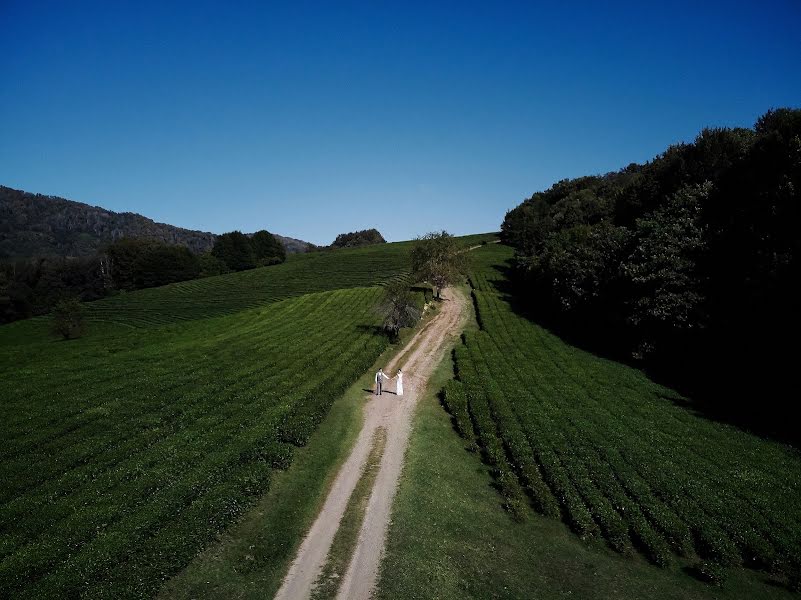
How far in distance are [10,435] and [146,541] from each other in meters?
13.1

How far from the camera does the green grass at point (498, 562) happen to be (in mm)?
15859

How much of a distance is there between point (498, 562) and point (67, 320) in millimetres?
69897

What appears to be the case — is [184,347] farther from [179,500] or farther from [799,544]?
[799,544]

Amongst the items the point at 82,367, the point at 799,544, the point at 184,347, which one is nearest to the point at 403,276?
the point at 184,347

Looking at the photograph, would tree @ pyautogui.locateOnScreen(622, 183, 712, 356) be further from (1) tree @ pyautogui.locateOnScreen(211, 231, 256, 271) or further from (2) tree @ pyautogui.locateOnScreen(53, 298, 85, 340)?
(1) tree @ pyautogui.locateOnScreen(211, 231, 256, 271)

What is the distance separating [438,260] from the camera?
66875 millimetres

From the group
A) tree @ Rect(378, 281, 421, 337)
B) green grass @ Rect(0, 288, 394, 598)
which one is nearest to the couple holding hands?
green grass @ Rect(0, 288, 394, 598)

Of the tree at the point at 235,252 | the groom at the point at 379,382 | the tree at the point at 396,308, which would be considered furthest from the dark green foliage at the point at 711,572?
the tree at the point at 235,252

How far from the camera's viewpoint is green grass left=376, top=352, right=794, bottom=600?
52.0ft

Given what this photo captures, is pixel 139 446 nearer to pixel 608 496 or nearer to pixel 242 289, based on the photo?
pixel 608 496

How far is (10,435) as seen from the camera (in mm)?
22875

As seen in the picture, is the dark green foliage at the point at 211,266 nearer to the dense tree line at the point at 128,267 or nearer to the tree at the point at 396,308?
the dense tree line at the point at 128,267

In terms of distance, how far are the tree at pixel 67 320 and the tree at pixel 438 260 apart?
166ft

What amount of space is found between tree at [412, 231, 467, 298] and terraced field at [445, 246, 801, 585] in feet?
90.3
